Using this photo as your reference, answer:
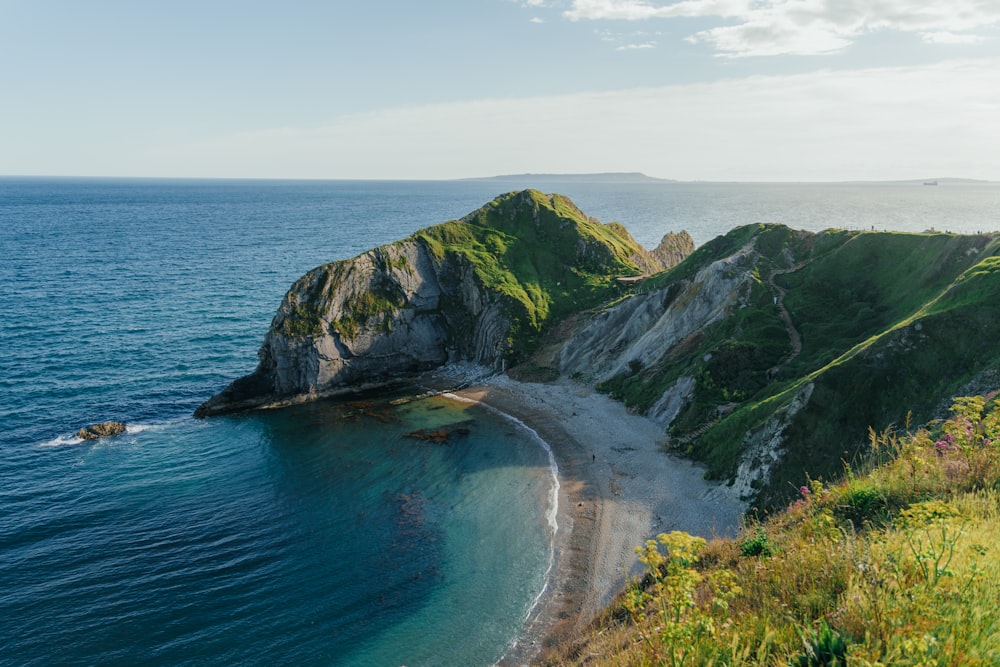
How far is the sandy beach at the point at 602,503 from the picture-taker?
1200 inches

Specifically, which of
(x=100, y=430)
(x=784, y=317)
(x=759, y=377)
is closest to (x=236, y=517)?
(x=100, y=430)

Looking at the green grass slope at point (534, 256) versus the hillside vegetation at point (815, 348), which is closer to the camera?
the hillside vegetation at point (815, 348)

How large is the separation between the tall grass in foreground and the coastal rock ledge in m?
53.6

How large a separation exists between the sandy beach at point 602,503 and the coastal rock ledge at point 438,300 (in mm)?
17117

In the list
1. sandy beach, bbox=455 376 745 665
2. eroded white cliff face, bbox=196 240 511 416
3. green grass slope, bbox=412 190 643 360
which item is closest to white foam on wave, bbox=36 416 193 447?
eroded white cliff face, bbox=196 240 511 416

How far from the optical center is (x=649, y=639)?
32.2 feet

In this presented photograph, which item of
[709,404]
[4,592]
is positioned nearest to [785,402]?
[709,404]

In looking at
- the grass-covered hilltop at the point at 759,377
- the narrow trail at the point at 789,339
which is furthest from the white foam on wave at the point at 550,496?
the narrow trail at the point at 789,339

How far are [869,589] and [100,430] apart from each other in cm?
5859

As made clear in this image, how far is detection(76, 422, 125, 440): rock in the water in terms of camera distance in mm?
49500

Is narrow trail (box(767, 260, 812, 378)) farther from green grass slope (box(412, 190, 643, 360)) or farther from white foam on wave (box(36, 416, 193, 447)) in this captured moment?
white foam on wave (box(36, 416, 193, 447))

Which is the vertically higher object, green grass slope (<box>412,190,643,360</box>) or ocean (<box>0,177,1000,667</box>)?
green grass slope (<box>412,190,643,360</box>)

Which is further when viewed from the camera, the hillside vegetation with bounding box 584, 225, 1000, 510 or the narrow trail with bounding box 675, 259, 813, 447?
the narrow trail with bounding box 675, 259, 813, 447

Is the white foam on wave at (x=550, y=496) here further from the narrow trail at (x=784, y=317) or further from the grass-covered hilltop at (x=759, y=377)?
the narrow trail at (x=784, y=317)
